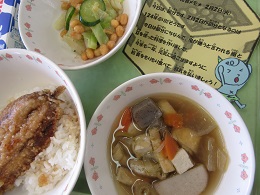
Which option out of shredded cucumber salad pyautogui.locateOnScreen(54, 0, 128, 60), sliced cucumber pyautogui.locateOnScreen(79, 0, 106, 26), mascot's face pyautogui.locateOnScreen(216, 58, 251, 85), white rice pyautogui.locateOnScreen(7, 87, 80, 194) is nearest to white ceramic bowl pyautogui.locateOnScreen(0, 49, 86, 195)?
white rice pyautogui.locateOnScreen(7, 87, 80, 194)

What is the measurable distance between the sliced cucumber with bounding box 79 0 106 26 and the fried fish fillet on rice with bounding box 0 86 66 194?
0.45m

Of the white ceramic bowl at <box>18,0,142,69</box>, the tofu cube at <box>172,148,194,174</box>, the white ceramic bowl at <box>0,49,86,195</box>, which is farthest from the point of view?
the white ceramic bowl at <box>18,0,142,69</box>

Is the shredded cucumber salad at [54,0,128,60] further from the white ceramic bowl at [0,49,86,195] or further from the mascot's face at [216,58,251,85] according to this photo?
the mascot's face at [216,58,251,85]

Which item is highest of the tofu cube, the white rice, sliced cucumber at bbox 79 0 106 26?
sliced cucumber at bbox 79 0 106 26

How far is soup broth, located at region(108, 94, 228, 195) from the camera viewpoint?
68.6 inches

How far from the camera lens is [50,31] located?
2100 millimetres

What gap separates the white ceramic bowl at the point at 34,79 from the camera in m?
1.58

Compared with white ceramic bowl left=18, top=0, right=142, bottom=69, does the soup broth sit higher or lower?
lower

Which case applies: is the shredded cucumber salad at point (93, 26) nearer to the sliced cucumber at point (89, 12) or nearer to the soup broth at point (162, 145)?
the sliced cucumber at point (89, 12)

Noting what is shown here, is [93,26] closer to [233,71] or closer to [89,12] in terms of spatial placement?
[89,12]

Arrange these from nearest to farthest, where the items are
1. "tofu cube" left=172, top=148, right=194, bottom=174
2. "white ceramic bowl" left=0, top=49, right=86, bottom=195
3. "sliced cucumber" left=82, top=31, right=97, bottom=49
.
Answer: "white ceramic bowl" left=0, top=49, right=86, bottom=195 → "tofu cube" left=172, top=148, right=194, bottom=174 → "sliced cucumber" left=82, top=31, right=97, bottom=49

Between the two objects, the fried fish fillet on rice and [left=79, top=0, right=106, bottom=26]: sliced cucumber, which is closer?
the fried fish fillet on rice

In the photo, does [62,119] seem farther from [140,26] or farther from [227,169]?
[227,169]

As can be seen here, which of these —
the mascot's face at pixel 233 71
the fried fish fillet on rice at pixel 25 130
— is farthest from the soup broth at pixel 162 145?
the fried fish fillet on rice at pixel 25 130
